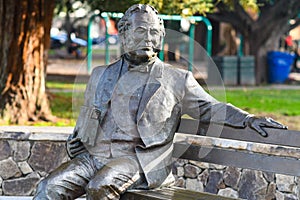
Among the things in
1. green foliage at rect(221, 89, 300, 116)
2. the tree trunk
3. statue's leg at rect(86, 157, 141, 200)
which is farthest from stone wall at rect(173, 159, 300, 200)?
green foliage at rect(221, 89, 300, 116)

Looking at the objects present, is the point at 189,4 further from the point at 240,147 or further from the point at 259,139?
the point at 259,139

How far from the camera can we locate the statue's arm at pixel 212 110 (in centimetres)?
518

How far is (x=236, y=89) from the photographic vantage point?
19.2m

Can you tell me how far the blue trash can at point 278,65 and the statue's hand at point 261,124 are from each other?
1739 centimetres

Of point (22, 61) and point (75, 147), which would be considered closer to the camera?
point (75, 147)

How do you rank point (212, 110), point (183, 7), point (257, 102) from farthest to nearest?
point (257, 102), point (183, 7), point (212, 110)

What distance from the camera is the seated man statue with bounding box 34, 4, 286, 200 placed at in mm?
5051

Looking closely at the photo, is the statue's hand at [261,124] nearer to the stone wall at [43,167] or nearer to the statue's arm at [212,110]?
the statue's arm at [212,110]

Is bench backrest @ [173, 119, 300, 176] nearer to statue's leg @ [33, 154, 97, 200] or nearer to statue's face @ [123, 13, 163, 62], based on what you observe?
statue's face @ [123, 13, 163, 62]

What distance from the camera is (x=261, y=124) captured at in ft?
16.9

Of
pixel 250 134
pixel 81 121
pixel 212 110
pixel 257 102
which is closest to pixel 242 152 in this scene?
pixel 250 134

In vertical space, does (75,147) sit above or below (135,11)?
below

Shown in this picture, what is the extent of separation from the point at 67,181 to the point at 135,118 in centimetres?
60

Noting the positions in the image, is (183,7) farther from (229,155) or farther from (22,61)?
(229,155)
